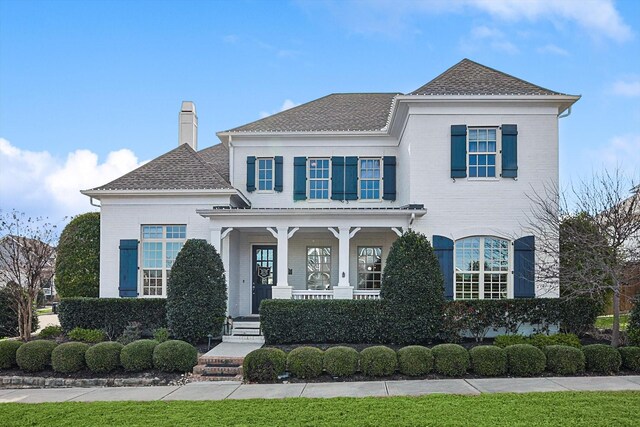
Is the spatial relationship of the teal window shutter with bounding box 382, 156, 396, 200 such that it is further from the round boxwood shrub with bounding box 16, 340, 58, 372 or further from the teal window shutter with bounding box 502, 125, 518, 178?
the round boxwood shrub with bounding box 16, 340, 58, 372

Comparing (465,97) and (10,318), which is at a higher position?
(465,97)

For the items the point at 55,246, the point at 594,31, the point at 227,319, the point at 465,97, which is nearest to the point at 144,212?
the point at 55,246

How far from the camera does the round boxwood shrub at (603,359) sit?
1088cm

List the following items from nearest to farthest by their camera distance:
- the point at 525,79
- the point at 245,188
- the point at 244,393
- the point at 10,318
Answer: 1. the point at 244,393
2. the point at 525,79
3. the point at 10,318
4. the point at 245,188

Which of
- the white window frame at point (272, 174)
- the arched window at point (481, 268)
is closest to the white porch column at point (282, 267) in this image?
the white window frame at point (272, 174)

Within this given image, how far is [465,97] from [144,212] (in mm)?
10316

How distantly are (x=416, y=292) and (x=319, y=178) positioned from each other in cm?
661

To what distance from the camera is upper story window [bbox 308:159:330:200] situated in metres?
18.7

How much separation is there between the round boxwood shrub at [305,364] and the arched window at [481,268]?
5591 millimetres

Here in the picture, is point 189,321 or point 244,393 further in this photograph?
point 189,321

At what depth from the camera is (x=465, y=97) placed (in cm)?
1497

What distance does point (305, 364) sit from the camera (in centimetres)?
1095

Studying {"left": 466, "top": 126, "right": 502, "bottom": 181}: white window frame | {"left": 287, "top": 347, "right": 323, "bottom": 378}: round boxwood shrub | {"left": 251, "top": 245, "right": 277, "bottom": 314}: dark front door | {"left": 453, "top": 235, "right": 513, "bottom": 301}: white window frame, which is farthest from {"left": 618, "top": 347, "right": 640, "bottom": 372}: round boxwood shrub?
{"left": 251, "top": 245, "right": 277, "bottom": 314}: dark front door

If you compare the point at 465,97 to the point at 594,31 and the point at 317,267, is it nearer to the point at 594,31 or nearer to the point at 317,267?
the point at 594,31
